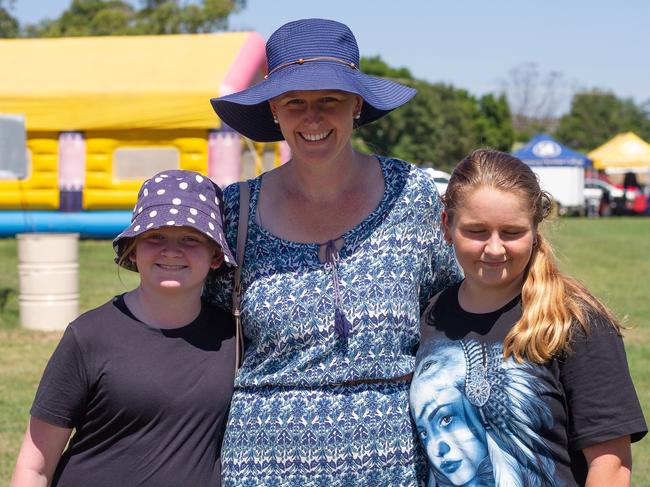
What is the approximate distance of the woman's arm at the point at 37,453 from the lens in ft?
8.23

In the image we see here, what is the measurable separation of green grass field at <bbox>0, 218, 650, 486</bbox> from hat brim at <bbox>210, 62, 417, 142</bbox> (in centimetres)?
65

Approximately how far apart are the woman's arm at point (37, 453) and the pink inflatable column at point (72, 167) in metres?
13.4

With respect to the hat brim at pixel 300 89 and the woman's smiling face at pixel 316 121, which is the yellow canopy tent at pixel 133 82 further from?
the woman's smiling face at pixel 316 121

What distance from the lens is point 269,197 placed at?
9.32ft

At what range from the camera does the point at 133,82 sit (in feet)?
50.1

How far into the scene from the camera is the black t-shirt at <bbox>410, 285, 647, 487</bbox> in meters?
2.31

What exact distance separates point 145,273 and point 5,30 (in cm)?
3992

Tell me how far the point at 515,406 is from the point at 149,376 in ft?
3.12

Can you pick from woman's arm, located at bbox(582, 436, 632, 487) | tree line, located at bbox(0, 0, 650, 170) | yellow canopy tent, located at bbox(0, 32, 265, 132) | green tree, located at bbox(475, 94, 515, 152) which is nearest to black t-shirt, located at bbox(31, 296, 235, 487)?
woman's arm, located at bbox(582, 436, 632, 487)

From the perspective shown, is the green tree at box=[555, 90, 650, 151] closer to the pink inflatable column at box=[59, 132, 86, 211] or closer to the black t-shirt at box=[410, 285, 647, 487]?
Answer: the pink inflatable column at box=[59, 132, 86, 211]

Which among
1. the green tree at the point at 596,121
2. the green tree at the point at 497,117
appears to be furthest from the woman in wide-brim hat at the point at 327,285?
the green tree at the point at 596,121

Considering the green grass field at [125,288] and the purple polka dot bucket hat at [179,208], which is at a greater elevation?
the purple polka dot bucket hat at [179,208]

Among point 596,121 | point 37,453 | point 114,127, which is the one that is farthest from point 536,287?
point 596,121

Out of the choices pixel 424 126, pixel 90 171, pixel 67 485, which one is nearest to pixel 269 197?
pixel 67 485
